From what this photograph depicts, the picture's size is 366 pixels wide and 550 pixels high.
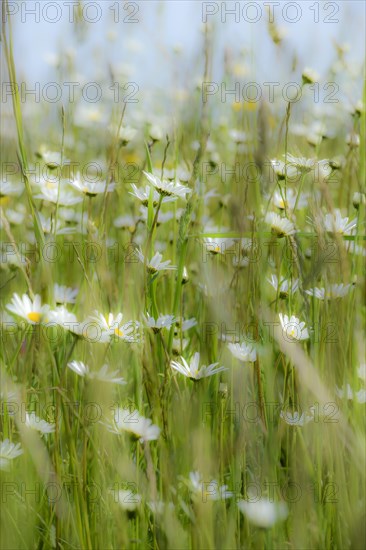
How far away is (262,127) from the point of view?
2.60 feet

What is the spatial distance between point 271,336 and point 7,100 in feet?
1.40

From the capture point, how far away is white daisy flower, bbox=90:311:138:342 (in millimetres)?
856

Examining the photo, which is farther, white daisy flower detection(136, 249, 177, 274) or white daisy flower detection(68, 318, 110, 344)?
white daisy flower detection(136, 249, 177, 274)

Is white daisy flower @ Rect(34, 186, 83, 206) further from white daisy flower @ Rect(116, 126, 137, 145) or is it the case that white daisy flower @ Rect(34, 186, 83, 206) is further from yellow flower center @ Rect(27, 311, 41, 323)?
yellow flower center @ Rect(27, 311, 41, 323)

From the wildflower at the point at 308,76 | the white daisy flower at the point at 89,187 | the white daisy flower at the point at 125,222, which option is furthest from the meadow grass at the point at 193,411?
the white daisy flower at the point at 125,222

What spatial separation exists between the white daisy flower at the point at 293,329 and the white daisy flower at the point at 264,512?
0.25m

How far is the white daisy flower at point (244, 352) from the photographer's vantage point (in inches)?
34.4

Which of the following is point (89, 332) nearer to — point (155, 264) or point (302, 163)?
point (155, 264)

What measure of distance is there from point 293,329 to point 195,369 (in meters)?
0.14

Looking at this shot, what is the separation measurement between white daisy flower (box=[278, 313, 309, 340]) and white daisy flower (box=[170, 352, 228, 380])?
0.10m

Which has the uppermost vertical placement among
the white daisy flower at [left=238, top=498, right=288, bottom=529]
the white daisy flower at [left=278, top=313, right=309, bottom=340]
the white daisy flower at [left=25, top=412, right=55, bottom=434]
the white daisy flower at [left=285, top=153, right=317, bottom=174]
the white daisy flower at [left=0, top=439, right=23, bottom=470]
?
the white daisy flower at [left=285, top=153, right=317, bottom=174]

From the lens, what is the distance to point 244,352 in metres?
0.92

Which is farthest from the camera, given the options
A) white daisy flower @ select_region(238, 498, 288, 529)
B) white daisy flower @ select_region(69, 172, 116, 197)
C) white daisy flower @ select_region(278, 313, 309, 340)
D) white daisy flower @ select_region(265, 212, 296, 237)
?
white daisy flower @ select_region(69, 172, 116, 197)

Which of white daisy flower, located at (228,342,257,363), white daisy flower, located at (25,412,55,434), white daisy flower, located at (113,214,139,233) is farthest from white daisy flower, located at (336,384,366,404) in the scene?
white daisy flower, located at (113,214,139,233)
